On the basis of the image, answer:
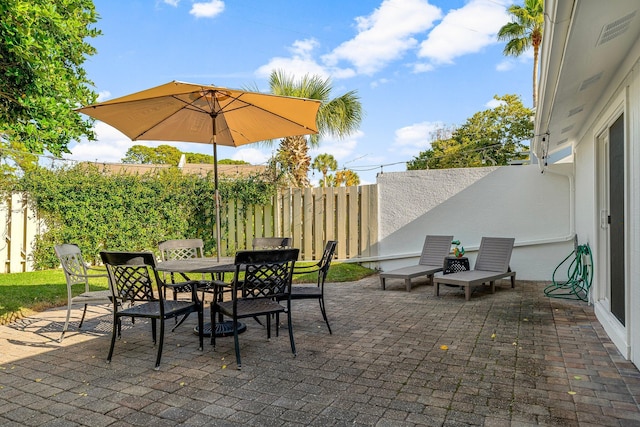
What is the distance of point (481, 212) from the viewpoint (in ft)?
26.8

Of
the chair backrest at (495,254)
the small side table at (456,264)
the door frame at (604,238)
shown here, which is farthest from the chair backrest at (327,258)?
the chair backrest at (495,254)

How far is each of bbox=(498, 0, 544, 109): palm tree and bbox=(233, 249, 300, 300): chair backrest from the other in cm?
1748

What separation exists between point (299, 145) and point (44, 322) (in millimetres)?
8020

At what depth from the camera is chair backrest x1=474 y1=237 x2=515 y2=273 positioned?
22.6ft

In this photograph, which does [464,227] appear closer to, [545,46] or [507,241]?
[507,241]

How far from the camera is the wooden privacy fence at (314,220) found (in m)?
9.04

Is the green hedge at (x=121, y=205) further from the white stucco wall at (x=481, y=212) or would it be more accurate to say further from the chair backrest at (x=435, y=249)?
the chair backrest at (x=435, y=249)

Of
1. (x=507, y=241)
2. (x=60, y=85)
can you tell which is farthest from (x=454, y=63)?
(x=60, y=85)

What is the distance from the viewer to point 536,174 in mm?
7766

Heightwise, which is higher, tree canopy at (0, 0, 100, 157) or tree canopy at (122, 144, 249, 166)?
tree canopy at (122, 144, 249, 166)

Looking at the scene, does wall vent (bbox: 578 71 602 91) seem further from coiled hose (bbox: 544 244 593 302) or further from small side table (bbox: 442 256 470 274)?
small side table (bbox: 442 256 470 274)

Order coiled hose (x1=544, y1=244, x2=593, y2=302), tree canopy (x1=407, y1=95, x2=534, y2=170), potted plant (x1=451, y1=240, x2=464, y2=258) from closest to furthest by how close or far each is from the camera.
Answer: coiled hose (x1=544, y1=244, x2=593, y2=302) < potted plant (x1=451, y1=240, x2=464, y2=258) < tree canopy (x1=407, y1=95, x2=534, y2=170)

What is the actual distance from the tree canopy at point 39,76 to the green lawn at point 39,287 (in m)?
2.27

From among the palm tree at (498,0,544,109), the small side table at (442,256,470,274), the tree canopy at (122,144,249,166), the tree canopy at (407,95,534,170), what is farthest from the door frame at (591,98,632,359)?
the tree canopy at (122,144,249,166)
